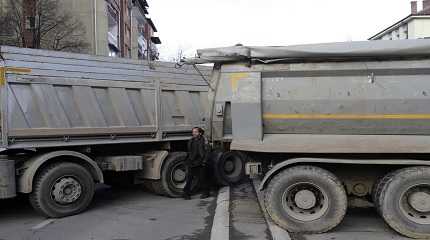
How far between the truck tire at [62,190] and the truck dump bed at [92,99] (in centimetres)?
46

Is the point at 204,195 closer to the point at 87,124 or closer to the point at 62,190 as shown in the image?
the point at 87,124

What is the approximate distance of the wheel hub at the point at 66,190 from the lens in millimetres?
8445

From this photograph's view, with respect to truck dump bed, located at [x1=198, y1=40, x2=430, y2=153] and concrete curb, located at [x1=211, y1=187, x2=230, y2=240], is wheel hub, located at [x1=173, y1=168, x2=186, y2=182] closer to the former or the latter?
concrete curb, located at [x1=211, y1=187, x2=230, y2=240]

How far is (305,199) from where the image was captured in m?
7.11

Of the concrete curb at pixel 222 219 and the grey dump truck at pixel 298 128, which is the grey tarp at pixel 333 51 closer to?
the grey dump truck at pixel 298 128

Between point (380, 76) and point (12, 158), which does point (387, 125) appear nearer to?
point (380, 76)

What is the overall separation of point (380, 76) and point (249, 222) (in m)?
2.83

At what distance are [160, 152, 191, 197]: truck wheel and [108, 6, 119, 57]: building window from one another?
2299 centimetres

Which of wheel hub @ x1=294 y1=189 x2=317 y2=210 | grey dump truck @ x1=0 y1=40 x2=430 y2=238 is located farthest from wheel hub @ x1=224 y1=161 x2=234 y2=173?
wheel hub @ x1=294 y1=189 x2=317 y2=210

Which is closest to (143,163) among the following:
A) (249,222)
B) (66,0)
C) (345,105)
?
(249,222)

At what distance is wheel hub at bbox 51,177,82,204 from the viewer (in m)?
8.45

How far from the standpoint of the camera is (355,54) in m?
7.04

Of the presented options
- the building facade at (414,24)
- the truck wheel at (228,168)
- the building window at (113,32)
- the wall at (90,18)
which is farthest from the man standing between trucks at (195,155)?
the building facade at (414,24)

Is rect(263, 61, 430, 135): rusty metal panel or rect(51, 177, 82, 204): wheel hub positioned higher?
rect(263, 61, 430, 135): rusty metal panel
